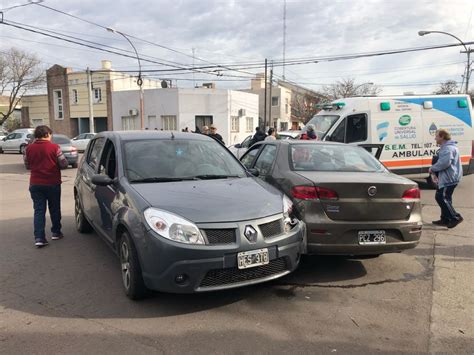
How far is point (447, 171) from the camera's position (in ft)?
22.7

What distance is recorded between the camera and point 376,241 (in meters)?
4.45

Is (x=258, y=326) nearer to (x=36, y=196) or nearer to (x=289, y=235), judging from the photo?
(x=289, y=235)

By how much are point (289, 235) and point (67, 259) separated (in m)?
3.04

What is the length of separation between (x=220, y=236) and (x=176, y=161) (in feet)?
5.00

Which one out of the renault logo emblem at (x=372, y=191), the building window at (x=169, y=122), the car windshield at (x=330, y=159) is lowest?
the renault logo emblem at (x=372, y=191)

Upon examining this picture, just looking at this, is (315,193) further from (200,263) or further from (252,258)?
(200,263)

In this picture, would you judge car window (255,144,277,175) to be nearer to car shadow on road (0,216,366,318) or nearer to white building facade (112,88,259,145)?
car shadow on road (0,216,366,318)

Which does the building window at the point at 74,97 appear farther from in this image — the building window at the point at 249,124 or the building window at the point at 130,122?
the building window at the point at 249,124

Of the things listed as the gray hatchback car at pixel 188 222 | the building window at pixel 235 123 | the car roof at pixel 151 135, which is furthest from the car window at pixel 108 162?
the building window at pixel 235 123

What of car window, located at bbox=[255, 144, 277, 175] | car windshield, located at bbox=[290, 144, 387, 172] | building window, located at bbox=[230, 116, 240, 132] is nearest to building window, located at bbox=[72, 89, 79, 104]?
A: building window, located at bbox=[230, 116, 240, 132]

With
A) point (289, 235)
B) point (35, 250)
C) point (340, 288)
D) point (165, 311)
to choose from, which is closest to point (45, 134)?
point (35, 250)

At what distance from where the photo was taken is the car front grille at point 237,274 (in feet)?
11.6

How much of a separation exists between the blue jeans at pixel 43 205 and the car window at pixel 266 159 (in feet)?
9.88

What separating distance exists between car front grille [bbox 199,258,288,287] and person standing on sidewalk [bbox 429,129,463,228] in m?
4.39
